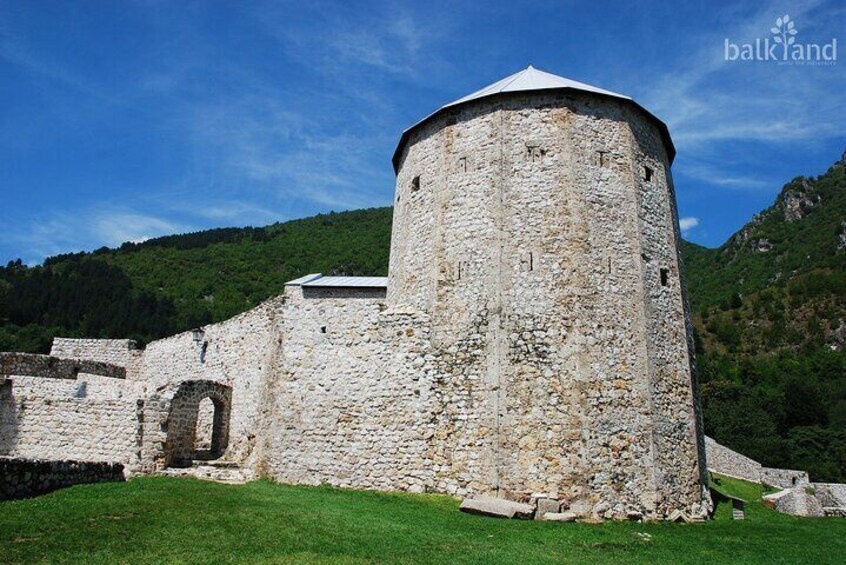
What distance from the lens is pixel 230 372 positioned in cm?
2403

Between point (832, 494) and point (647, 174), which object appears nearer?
point (647, 174)

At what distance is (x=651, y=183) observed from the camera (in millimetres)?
19562

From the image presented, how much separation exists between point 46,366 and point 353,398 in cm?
1655

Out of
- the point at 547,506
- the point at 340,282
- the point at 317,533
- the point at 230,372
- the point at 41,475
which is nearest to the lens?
the point at 317,533

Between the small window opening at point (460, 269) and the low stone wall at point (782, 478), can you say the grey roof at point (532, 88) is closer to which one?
the small window opening at point (460, 269)

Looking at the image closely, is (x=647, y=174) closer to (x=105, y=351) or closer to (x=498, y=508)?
(x=498, y=508)

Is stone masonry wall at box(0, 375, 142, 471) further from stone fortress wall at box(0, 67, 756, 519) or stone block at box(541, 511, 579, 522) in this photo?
stone block at box(541, 511, 579, 522)

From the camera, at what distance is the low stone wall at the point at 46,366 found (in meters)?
26.5

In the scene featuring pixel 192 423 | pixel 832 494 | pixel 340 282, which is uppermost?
pixel 340 282

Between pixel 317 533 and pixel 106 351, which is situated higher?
pixel 106 351

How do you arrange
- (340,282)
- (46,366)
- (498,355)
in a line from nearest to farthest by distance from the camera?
1. (498,355)
2. (340,282)
3. (46,366)

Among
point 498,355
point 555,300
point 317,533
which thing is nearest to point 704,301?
point 555,300

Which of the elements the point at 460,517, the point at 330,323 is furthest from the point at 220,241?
the point at 460,517

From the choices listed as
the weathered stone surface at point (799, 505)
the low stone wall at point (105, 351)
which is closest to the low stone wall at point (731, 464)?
the weathered stone surface at point (799, 505)
